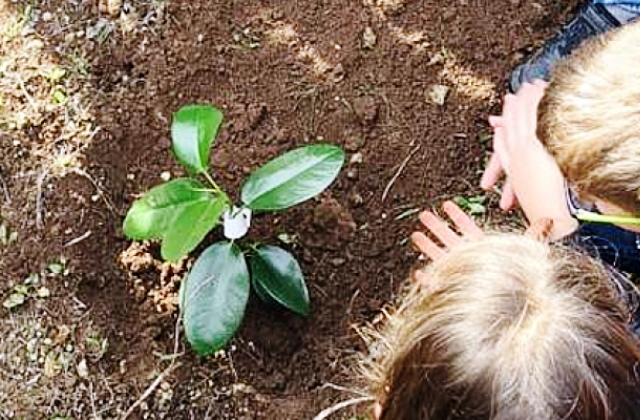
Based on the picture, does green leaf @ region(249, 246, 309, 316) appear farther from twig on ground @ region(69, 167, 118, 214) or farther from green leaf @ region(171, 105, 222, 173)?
twig on ground @ region(69, 167, 118, 214)

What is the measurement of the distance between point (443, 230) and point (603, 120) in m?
0.43

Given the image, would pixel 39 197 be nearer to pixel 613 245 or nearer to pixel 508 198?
pixel 508 198

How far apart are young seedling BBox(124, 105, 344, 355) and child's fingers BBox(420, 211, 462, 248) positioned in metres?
0.16

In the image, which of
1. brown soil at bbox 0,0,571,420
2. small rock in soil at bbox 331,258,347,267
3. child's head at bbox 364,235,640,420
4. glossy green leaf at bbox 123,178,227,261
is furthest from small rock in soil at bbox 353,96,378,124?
child's head at bbox 364,235,640,420

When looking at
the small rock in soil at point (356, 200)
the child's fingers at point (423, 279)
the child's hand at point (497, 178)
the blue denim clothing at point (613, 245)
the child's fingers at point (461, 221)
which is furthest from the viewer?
the small rock in soil at point (356, 200)

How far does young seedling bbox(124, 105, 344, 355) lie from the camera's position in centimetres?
193

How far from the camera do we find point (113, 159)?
2209 millimetres

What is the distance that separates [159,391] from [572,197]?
718 mm

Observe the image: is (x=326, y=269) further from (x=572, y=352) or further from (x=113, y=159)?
(x=572, y=352)

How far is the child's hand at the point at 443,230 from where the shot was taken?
1.88m

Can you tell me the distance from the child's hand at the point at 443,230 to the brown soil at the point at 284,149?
162mm

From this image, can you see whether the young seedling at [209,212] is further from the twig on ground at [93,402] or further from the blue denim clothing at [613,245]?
the blue denim clothing at [613,245]

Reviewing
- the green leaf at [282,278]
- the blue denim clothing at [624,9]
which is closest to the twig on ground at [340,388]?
the green leaf at [282,278]

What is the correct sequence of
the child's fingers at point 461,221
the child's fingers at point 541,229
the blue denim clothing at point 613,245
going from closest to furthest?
the child's fingers at point 541,229 < the blue denim clothing at point 613,245 < the child's fingers at point 461,221
